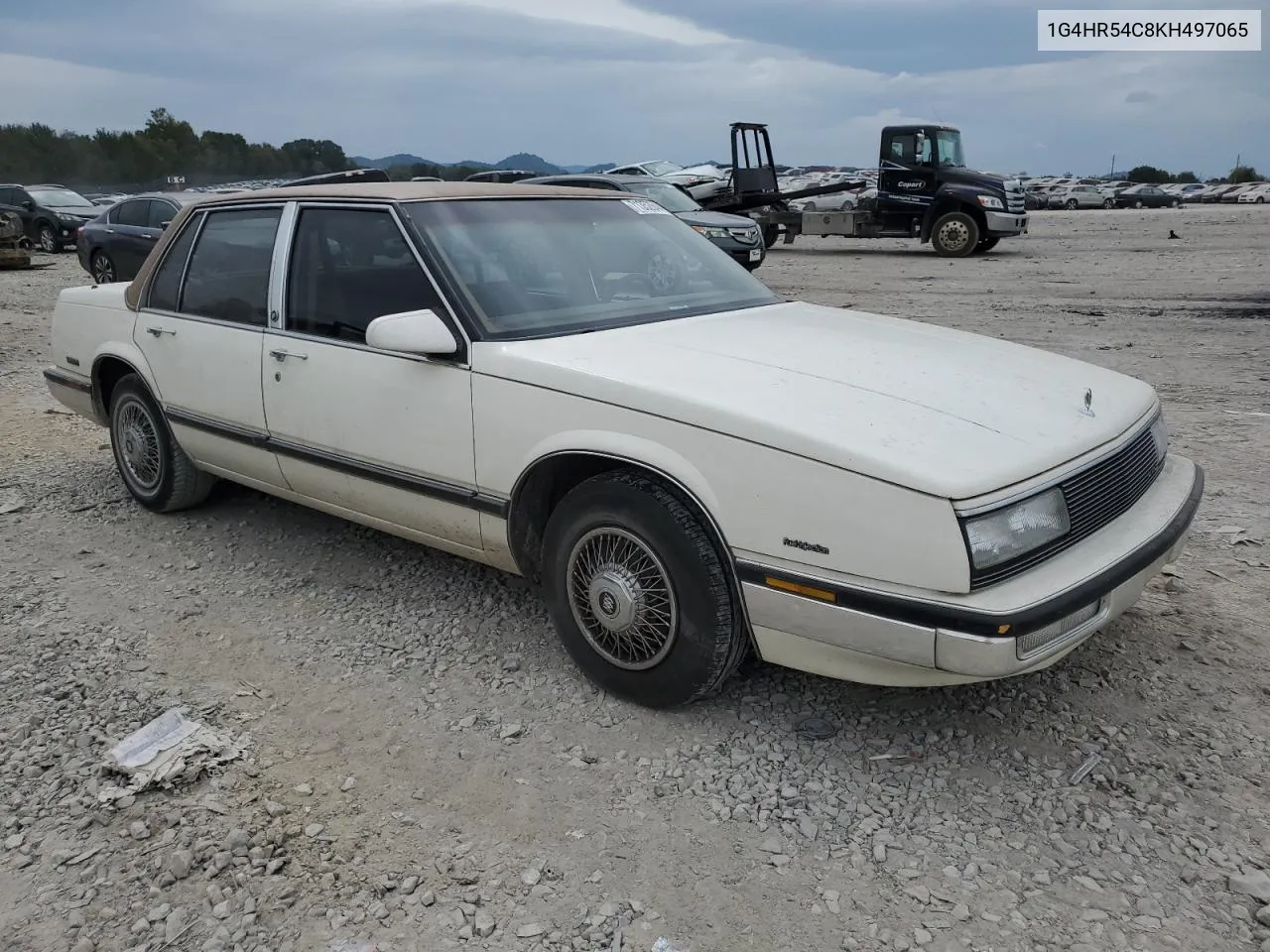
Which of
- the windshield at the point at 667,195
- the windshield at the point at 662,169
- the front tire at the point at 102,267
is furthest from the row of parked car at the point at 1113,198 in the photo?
the front tire at the point at 102,267

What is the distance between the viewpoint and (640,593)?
301 cm

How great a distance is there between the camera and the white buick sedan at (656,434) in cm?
252

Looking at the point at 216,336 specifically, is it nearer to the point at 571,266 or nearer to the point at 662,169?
the point at 571,266

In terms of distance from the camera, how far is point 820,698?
3223 mm

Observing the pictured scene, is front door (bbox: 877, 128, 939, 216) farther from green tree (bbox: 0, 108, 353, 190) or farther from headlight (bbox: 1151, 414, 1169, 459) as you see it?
green tree (bbox: 0, 108, 353, 190)

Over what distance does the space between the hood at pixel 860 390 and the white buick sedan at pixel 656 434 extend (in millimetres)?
11

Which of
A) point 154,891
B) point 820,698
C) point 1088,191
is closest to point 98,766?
point 154,891

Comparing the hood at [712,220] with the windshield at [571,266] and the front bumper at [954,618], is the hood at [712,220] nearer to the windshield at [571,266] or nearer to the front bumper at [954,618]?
the windshield at [571,266]

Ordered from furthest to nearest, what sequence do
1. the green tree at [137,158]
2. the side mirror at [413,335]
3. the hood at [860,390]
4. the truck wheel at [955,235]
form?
the green tree at [137,158] → the truck wheel at [955,235] → the side mirror at [413,335] → the hood at [860,390]

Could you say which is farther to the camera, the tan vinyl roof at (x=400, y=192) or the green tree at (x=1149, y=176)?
the green tree at (x=1149, y=176)

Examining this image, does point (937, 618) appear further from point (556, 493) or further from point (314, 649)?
point (314, 649)

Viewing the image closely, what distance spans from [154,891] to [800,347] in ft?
7.90

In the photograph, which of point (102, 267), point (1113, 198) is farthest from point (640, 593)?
point (1113, 198)

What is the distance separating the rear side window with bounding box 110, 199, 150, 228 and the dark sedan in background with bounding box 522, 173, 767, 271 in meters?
6.01
